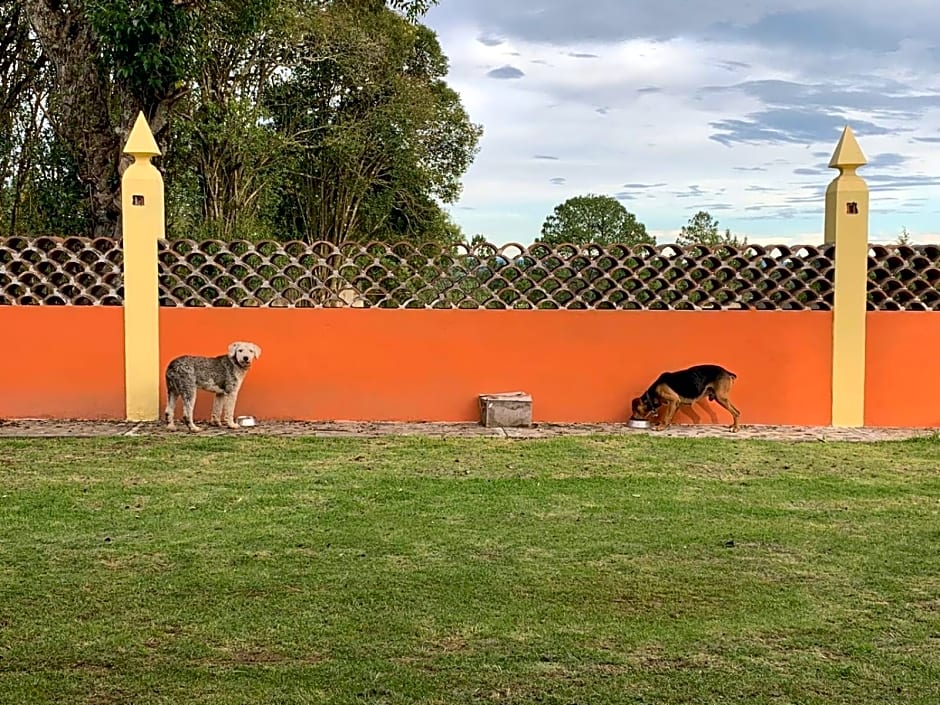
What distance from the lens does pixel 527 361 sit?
817 cm

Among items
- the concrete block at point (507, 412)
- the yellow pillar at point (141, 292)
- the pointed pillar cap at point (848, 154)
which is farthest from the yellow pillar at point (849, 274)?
the yellow pillar at point (141, 292)

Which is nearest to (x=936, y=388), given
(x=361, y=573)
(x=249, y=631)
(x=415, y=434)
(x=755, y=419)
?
(x=755, y=419)

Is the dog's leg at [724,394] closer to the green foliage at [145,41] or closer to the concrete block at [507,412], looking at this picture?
the concrete block at [507,412]

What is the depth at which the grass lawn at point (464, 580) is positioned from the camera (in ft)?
9.43

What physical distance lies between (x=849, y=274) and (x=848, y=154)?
3.36 feet

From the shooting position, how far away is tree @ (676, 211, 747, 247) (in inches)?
323

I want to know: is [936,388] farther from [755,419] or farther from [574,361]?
[574,361]

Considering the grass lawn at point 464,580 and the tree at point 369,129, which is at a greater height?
the tree at point 369,129

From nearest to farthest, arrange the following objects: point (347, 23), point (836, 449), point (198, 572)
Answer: point (198, 572)
point (836, 449)
point (347, 23)

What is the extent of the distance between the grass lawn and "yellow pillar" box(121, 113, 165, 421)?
1504 mm

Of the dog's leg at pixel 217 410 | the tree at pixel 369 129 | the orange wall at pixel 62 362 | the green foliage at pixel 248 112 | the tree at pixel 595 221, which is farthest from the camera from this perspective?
the tree at pixel 369 129

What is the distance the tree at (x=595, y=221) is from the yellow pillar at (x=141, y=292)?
16.7ft

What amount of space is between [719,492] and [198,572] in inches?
119

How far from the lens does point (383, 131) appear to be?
769 inches
